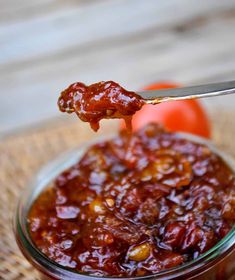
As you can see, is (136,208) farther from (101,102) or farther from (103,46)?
(103,46)

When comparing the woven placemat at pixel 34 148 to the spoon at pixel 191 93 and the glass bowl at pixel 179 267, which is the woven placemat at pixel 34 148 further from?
the spoon at pixel 191 93

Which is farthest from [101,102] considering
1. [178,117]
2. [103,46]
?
[103,46]

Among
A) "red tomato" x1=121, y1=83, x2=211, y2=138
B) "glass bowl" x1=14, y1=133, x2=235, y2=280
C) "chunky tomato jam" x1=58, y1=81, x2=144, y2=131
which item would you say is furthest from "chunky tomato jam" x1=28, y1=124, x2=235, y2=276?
"red tomato" x1=121, y1=83, x2=211, y2=138

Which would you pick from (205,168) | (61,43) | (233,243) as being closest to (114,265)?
(233,243)

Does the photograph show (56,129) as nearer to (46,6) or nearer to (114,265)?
(114,265)

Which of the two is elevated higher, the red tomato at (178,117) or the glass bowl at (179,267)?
the red tomato at (178,117)

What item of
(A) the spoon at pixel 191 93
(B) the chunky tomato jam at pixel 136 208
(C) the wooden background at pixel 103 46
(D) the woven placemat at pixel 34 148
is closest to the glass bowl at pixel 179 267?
(B) the chunky tomato jam at pixel 136 208
